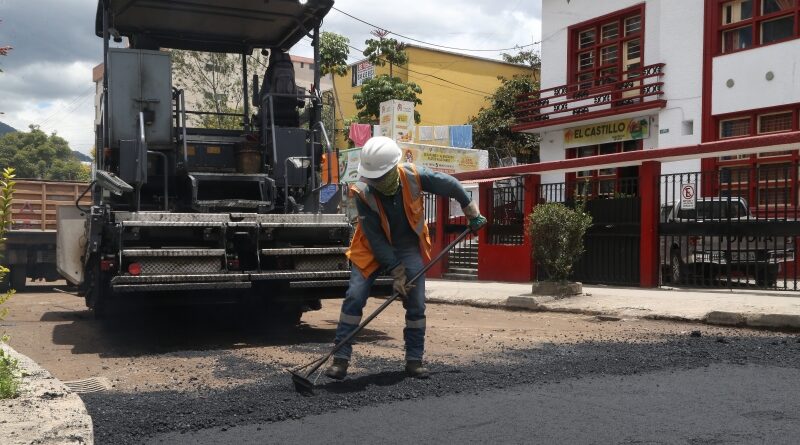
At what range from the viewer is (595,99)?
21.5 meters

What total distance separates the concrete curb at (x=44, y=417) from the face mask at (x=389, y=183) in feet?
7.77

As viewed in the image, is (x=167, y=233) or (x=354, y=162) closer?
(x=167, y=233)

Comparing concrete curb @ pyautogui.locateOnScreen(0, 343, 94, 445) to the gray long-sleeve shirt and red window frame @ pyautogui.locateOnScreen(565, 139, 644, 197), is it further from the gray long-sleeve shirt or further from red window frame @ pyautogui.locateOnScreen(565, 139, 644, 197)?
red window frame @ pyautogui.locateOnScreen(565, 139, 644, 197)

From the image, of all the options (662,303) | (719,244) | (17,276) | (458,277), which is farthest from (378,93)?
(662,303)

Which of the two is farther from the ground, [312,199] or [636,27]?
[636,27]

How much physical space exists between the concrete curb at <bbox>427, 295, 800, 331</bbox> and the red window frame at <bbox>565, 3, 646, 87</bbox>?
34.3 ft

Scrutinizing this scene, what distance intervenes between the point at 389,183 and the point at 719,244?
870cm

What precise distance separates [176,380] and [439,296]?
8433 mm

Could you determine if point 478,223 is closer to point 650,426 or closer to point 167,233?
point 650,426

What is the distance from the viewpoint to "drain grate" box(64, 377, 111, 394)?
17.5ft

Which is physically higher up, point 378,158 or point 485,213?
point 378,158

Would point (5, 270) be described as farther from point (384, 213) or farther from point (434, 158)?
point (434, 158)

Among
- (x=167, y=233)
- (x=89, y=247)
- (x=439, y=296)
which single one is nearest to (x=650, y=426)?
(x=167, y=233)

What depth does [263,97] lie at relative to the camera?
8883 mm
